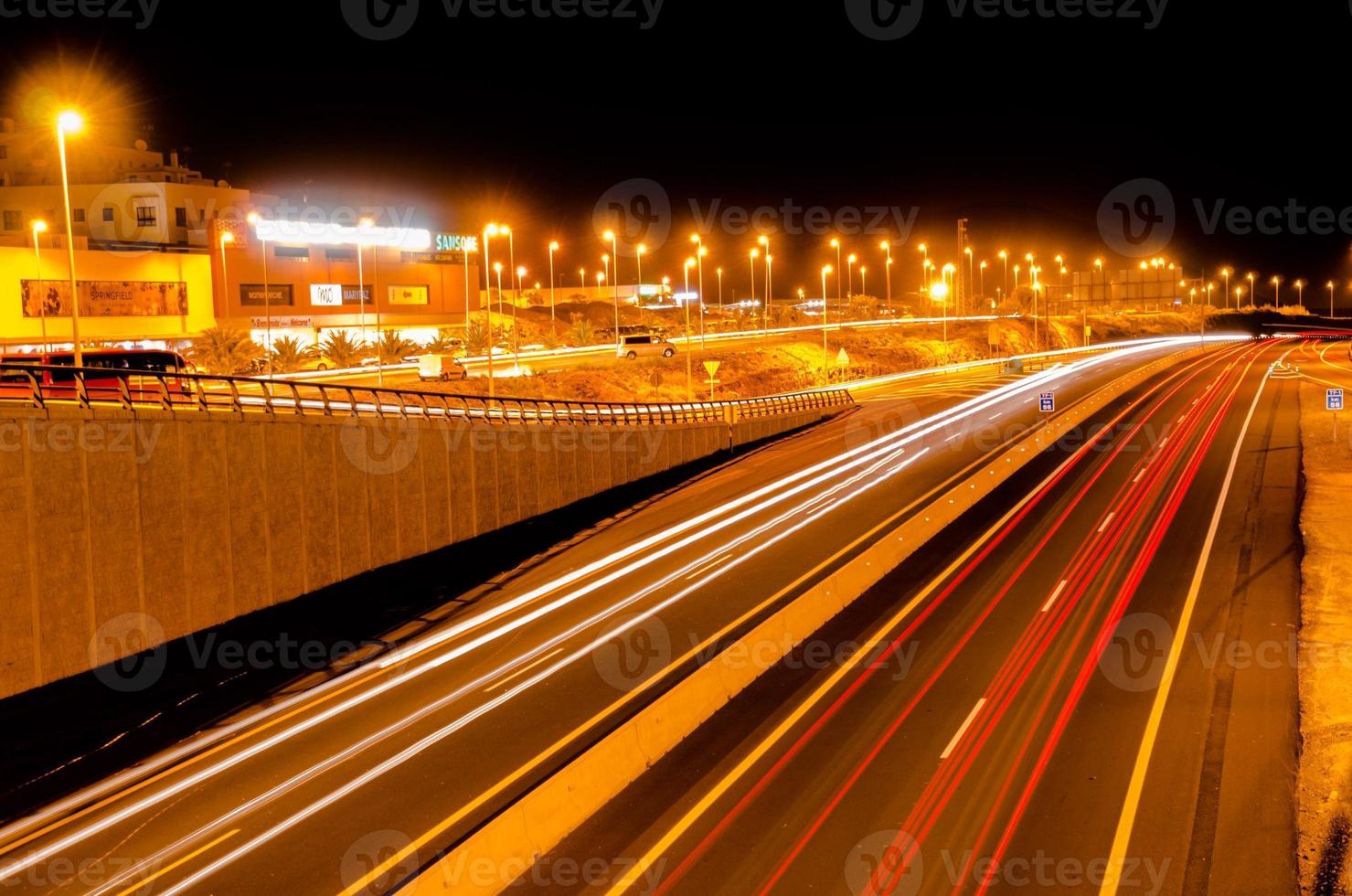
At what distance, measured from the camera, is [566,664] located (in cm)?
1909

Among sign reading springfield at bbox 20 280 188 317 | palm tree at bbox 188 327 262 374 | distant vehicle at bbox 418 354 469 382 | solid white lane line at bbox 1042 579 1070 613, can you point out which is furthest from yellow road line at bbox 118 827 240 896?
sign reading springfield at bbox 20 280 188 317

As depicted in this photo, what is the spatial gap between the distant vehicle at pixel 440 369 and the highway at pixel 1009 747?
96.1 ft

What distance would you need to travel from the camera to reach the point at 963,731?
1551 cm

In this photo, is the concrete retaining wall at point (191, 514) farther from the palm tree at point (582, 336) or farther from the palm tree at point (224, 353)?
the palm tree at point (582, 336)

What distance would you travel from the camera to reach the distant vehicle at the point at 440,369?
163 ft

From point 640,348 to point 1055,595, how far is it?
160 feet

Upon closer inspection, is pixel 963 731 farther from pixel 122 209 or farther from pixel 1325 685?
pixel 122 209

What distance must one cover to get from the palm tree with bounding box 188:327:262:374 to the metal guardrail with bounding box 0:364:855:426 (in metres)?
4.82

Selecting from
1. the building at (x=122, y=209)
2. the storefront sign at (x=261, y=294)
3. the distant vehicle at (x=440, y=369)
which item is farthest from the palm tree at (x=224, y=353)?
the storefront sign at (x=261, y=294)

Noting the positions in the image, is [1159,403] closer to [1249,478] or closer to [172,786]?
[1249,478]

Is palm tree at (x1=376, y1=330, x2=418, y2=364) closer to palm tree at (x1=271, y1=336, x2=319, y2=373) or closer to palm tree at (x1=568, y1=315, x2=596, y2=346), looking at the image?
palm tree at (x1=271, y1=336, x2=319, y2=373)

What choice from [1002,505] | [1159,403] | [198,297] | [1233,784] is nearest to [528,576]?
[1002,505]

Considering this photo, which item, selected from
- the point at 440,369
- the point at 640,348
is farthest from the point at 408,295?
the point at 440,369

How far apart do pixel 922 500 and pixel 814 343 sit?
5398cm
